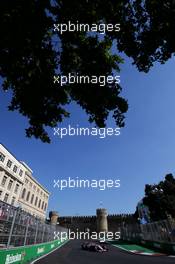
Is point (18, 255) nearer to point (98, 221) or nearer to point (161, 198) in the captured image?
point (161, 198)

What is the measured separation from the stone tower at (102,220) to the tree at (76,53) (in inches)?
2705

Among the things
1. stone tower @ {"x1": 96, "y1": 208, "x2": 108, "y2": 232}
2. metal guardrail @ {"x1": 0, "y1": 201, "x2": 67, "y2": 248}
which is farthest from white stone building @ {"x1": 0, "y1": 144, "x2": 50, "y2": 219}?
metal guardrail @ {"x1": 0, "y1": 201, "x2": 67, "y2": 248}

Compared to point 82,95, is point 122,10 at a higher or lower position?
higher

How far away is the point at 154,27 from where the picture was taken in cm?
665

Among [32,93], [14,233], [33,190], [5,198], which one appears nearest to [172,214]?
[33,190]

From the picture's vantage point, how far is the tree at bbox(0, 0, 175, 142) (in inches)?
247

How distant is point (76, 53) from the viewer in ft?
23.9

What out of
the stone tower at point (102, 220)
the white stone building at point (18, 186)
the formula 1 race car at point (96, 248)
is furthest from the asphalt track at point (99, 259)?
the stone tower at point (102, 220)

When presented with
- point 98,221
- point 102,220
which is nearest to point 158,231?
point 102,220

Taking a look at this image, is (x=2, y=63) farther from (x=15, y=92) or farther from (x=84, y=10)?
(x=84, y=10)

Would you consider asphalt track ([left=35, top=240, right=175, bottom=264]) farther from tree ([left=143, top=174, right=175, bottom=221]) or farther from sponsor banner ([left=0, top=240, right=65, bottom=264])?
tree ([left=143, top=174, right=175, bottom=221])

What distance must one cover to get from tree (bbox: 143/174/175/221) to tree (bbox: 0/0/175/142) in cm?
4453

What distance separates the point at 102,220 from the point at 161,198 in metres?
30.0

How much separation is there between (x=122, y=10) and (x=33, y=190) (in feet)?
152
